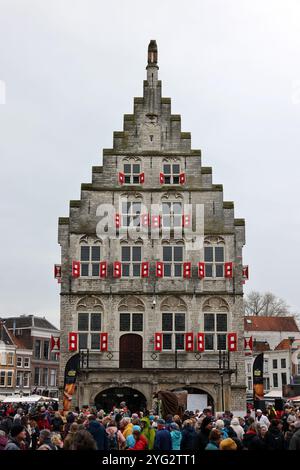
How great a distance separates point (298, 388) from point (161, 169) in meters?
14.2

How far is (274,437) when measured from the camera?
13398 millimetres

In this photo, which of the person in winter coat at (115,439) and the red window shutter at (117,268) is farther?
the red window shutter at (117,268)

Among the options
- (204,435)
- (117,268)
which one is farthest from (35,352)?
(204,435)

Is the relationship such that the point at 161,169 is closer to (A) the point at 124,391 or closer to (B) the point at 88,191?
(B) the point at 88,191

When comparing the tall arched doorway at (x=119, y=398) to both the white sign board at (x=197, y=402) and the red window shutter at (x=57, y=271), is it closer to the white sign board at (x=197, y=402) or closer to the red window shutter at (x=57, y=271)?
the white sign board at (x=197, y=402)

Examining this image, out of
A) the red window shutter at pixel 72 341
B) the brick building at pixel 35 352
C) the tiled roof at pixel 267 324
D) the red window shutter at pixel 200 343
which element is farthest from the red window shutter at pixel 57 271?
the tiled roof at pixel 267 324

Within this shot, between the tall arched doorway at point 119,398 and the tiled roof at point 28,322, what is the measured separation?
35266mm

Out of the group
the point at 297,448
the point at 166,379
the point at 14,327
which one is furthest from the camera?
the point at 14,327

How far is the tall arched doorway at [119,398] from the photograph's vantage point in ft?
119

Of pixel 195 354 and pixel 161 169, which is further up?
pixel 161 169

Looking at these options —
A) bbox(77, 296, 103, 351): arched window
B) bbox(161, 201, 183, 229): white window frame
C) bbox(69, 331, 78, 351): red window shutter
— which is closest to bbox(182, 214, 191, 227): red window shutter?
bbox(161, 201, 183, 229): white window frame
